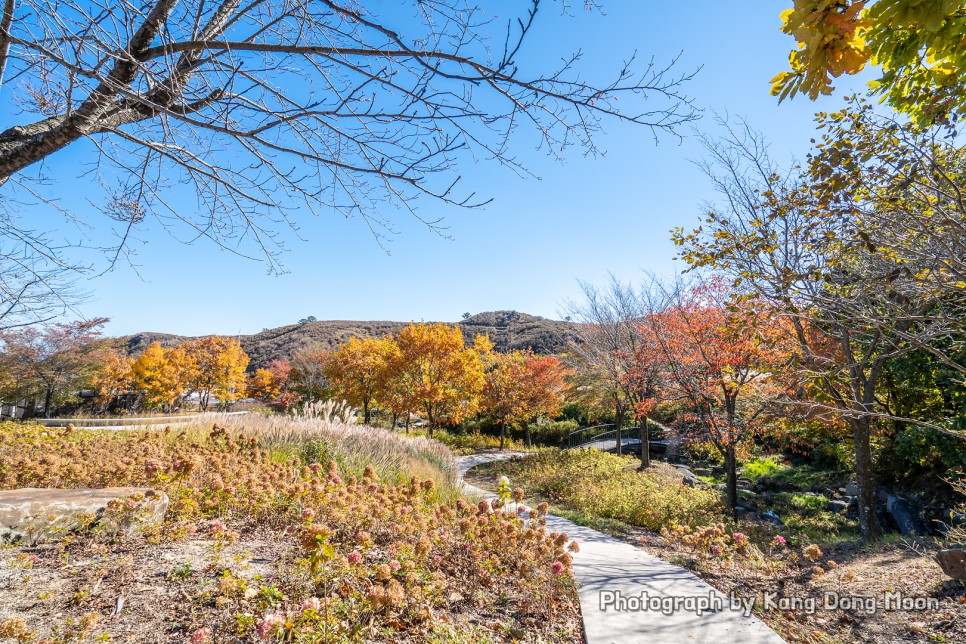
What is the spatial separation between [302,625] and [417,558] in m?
1.15

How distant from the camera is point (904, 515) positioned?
7.83 metres

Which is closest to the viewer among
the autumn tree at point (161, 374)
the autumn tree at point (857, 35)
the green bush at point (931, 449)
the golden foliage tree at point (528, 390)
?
the autumn tree at point (857, 35)

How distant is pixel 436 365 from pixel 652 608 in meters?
14.4

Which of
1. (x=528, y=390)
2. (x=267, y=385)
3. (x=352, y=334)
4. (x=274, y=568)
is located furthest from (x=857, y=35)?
(x=352, y=334)

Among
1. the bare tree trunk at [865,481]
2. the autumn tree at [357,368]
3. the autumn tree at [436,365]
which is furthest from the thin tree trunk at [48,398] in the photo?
the bare tree trunk at [865,481]

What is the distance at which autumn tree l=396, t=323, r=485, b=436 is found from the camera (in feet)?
55.8

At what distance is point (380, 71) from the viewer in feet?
8.23

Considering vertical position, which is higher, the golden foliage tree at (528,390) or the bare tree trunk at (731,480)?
the golden foliage tree at (528,390)

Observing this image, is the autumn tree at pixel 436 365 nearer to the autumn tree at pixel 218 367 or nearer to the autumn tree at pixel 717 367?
the autumn tree at pixel 717 367

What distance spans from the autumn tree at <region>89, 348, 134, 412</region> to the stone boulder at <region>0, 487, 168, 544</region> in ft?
83.4

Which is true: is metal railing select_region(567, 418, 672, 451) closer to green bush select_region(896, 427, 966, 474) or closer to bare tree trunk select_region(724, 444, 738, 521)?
bare tree trunk select_region(724, 444, 738, 521)

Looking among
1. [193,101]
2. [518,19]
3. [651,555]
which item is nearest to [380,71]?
[518,19]

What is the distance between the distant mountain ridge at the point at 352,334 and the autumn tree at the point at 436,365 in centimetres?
3090

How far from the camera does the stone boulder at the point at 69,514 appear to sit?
3.05m
